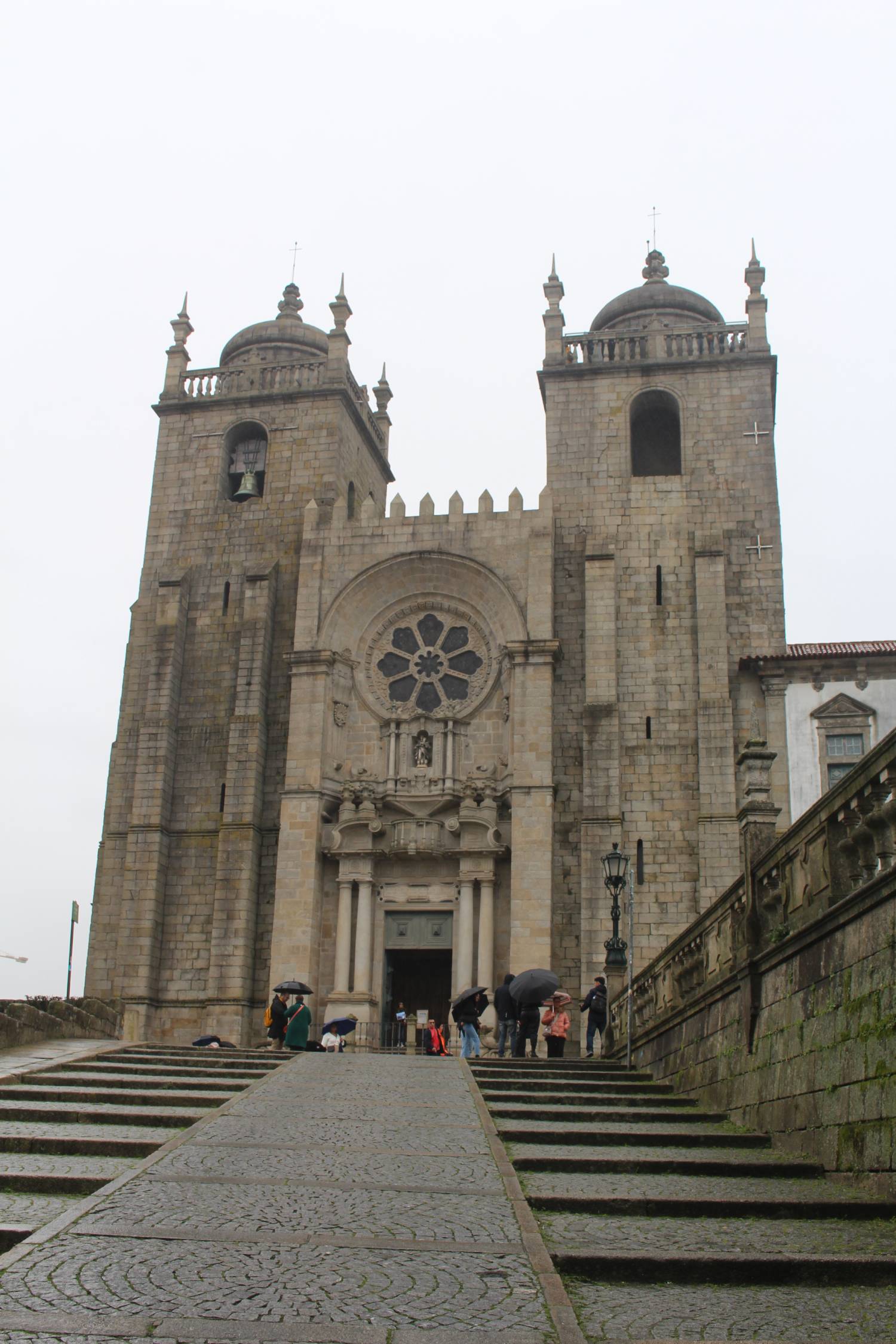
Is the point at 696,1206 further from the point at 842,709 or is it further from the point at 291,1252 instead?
the point at 842,709

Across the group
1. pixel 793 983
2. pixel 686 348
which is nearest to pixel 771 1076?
pixel 793 983

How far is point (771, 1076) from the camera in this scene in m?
11.0

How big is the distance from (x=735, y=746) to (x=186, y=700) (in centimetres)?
1209

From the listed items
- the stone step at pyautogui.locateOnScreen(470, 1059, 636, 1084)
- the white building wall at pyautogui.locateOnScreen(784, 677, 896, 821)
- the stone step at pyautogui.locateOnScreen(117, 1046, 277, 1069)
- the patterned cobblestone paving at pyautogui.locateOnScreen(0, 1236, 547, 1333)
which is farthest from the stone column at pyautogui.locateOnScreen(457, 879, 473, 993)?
the patterned cobblestone paving at pyautogui.locateOnScreen(0, 1236, 547, 1333)

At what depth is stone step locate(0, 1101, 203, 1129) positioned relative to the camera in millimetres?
11266

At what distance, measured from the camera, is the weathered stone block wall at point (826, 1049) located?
8555 millimetres

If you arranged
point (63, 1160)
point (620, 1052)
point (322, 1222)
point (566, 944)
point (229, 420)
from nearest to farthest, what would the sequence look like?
point (322, 1222), point (63, 1160), point (620, 1052), point (566, 944), point (229, 420)

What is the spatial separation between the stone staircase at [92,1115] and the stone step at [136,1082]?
0.04ft

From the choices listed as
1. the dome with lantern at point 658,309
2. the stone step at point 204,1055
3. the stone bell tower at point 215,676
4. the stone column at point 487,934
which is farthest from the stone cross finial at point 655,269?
the stone step at point 204,1055

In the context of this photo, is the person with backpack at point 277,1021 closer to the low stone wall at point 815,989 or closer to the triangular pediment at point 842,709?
the low stone wall at point 815,989

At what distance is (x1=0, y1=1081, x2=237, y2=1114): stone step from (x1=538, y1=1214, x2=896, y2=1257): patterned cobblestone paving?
5004 millimetres

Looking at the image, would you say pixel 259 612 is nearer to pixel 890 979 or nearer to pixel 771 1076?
pixel 771 1076

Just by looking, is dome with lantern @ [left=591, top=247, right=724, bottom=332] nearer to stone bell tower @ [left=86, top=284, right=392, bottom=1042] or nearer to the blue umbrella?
stone bell tower @ [left=86, top=284, right=392, bottom=1042]

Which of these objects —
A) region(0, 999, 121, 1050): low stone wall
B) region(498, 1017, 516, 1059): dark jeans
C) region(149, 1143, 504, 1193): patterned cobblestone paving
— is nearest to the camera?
region(149, 1143, 504, 1193): patterned cobblestone paving
